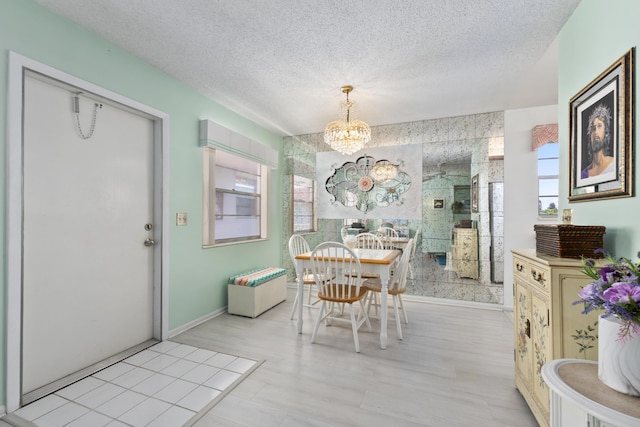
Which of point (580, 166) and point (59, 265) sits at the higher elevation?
point (580, 166)

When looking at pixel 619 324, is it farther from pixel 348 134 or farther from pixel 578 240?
pixel 348 134

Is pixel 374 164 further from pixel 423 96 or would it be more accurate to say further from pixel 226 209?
pixel 226 209

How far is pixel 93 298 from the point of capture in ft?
7.18

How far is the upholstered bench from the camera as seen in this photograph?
3242 mm

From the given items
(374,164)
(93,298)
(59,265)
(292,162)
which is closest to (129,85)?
(59,265)

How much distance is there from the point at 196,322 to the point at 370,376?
191 cm

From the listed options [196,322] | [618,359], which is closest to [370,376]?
[618,359]

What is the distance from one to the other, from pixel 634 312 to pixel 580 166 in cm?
120

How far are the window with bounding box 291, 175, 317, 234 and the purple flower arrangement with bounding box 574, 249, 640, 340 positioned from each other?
3754 mm

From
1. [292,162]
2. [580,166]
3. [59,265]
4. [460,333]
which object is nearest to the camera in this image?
[580,166]

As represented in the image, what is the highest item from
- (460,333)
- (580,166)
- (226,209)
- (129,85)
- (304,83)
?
(304,83)

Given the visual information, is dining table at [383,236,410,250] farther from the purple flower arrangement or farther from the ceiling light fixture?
the purple flower arrangement

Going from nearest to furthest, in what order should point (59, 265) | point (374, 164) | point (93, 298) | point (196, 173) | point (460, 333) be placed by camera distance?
point (59, 265) < point (93, 298) < point (460, 333) < point (196, 173) < point (374, 164)

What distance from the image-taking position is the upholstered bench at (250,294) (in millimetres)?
3242
